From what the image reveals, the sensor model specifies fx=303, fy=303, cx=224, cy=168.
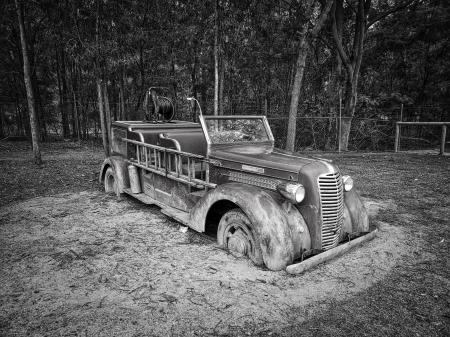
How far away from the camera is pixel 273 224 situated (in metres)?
3.34

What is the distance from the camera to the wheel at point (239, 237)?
139 inches

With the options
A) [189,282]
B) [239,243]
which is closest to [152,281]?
[189,282]

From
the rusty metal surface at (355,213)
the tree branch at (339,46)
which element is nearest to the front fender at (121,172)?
the rusty metal surface at (355,213)

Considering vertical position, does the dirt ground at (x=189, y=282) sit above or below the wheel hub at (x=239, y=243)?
below

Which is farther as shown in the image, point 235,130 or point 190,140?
point 190,140

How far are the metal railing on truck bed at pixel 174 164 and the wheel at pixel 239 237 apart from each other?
0.61 metres

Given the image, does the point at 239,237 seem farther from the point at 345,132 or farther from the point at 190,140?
the point at 345,132

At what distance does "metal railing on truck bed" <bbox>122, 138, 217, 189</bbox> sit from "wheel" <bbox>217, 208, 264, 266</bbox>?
613 mm

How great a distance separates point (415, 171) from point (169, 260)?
880 centimetres

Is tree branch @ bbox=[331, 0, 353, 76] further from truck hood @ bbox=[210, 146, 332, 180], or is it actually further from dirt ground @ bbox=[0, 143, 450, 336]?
truck hood @ bbox=[210, 146, 332, 180]

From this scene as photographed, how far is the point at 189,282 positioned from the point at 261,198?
121 cm

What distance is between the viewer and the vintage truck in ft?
11.2

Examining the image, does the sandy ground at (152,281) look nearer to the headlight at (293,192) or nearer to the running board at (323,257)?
the running board at (323,257)

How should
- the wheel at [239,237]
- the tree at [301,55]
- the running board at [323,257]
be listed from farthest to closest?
1. the tree at [301,55]
2. the wheel at [239,237]
3. the running board at [323,257]
